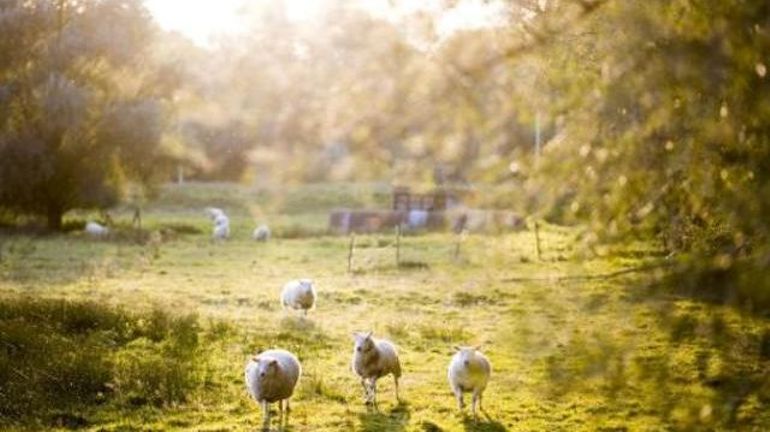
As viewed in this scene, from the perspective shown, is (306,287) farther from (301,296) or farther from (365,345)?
(365,345)

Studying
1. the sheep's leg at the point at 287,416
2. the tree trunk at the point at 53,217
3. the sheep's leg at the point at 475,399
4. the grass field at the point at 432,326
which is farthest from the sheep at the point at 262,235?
the sheep's leg at the point at 475,399

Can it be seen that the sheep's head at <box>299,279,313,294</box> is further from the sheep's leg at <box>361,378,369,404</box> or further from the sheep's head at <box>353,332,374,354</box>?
the sheep's head at <box>353,332,374,354</box>

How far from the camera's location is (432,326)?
2091 cm

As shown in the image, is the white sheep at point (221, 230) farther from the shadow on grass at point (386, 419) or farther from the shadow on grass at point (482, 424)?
the shadow on grass at point (482, 424)

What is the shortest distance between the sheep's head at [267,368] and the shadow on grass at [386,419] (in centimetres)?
138

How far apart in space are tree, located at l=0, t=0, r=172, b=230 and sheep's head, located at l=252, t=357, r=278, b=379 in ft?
111

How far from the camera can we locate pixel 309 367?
1659 centimetres

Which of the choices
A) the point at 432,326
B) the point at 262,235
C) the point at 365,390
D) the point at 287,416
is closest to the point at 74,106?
the point at 262,235

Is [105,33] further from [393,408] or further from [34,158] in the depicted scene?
[393,408]

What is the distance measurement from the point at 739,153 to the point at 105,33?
4674cm

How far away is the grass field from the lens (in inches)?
174

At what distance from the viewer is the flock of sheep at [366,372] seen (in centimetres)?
1280

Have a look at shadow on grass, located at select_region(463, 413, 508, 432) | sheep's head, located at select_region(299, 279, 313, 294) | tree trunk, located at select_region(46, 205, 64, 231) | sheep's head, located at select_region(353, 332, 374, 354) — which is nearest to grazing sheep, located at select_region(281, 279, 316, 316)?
sheep's head, located at select_region(299, 279, 313, 294)

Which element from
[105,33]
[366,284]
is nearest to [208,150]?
[105,33]
